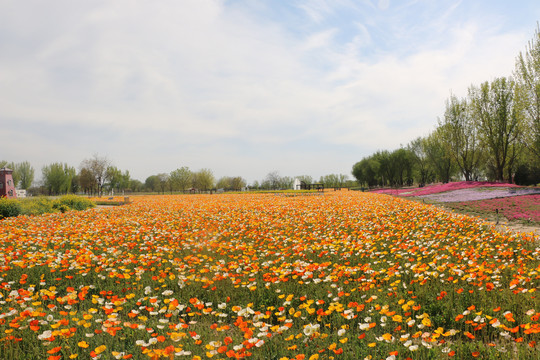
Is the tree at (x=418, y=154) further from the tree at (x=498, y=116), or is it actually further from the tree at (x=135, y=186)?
the tree at (x=135, y=186)

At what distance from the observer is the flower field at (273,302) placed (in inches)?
131

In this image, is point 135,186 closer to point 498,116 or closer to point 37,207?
point 37,207

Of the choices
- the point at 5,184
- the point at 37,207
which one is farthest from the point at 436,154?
the point at 5,184

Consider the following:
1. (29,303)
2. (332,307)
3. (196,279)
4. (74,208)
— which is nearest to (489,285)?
(332,307)

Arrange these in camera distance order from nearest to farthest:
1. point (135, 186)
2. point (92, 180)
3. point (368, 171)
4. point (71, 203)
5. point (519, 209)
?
point (519, 209) → point (71, 203) → point (92, 180) → point (368, 171) → point (135, 186)

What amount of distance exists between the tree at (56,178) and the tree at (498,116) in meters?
87.2

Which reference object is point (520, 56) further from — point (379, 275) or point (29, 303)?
point (29, 303)

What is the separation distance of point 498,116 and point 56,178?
89622 millimetres

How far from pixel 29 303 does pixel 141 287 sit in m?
1.58

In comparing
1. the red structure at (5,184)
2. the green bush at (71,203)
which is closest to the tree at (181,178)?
the red structure at (5,184)

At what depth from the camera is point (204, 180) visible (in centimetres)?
8444

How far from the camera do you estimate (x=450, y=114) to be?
152ft

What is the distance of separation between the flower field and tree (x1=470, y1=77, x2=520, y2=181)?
34.4 metres

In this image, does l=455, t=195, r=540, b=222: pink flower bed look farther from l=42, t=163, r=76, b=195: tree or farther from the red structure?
l=42, t=163, r=76, b=195: tree
